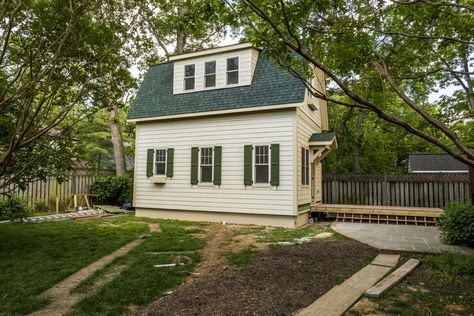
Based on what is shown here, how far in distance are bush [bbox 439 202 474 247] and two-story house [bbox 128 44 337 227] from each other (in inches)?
157

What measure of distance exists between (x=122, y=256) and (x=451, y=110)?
1334cm

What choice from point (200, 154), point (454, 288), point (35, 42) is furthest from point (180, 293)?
point (200, 154)

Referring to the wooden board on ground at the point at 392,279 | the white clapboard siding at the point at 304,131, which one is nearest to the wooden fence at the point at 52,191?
the white clapboard siding at the point at 304,131

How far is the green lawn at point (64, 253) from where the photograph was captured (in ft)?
13.8

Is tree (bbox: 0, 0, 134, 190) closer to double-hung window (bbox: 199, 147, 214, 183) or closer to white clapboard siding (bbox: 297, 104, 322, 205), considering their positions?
double-hung window (bbox: 199, 147, 214, 183)

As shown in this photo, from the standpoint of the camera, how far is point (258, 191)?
1051 cm

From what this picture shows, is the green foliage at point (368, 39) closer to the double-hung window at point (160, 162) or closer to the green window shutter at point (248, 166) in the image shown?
the green window shutter at point (248, 166)

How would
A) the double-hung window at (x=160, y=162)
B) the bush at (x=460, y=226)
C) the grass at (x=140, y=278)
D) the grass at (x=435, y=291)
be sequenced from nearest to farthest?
the grass at (x=435, y=291) < the grass at (x=140, y=278) < the bush at (x=460, y=226) < the double-hung window at (x=160, y=162)

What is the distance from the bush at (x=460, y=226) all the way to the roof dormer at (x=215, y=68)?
7.12 meters

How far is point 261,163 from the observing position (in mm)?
10594

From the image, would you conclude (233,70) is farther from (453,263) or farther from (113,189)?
(453,263)

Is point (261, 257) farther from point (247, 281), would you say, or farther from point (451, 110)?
point (451, 110)

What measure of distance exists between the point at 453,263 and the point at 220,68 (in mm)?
9188

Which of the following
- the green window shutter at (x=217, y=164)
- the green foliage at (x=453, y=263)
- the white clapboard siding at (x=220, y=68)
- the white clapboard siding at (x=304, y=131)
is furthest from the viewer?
the white clapboard siding at (x=220, y=68)
